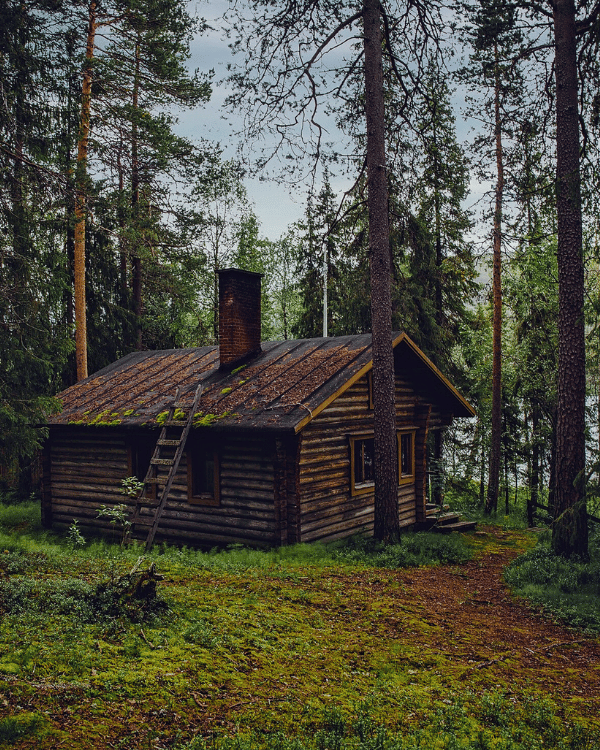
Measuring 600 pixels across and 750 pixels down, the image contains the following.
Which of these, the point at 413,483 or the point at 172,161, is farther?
the point at 172,161

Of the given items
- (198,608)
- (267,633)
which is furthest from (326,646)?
(198,608)

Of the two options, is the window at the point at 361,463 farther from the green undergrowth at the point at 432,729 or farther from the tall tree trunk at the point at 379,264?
the green undergrowth at the point at 432,729

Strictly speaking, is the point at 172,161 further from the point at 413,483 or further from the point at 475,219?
the point at 413,483

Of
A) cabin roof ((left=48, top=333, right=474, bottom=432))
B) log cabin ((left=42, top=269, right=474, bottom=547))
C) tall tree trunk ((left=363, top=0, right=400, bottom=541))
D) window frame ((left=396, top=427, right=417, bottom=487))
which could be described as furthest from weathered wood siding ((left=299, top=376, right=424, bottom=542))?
window frame ((left=396, top=427, right=417, bottom=487))

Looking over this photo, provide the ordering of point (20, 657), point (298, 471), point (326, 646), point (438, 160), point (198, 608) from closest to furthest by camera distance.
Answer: point (20, 657) → point (326, 646) → point (198, 608) → point (298, 471) → point (438, 160)

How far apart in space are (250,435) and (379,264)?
451 centimetres

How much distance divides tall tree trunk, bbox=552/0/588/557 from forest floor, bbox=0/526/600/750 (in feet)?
8.31

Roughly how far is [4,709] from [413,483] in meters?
14.1

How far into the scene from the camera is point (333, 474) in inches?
552

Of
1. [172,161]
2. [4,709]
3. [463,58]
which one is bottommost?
[4,709]

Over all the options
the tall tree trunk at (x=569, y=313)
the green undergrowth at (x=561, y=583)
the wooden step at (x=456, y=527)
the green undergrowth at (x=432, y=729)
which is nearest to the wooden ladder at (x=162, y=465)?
the green undergrowth at (x=561, y=583)

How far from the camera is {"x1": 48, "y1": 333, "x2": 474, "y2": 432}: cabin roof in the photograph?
12.9 m

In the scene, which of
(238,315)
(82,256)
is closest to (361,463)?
(238,315)

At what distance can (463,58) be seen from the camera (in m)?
13.4
